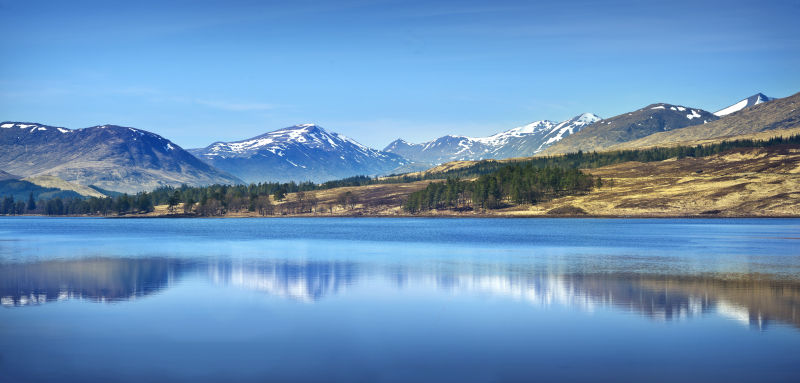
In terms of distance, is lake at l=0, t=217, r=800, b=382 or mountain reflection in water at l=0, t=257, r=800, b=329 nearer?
lake at l=0, t=217, r=800, b=382

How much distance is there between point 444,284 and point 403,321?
14230 mm

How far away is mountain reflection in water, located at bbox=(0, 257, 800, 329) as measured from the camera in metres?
35.1

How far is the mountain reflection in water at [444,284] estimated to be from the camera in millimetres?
35125

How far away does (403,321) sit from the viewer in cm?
3139

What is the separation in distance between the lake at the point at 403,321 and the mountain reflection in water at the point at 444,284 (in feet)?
0.66

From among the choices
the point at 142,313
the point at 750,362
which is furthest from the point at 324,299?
the point at 750,362

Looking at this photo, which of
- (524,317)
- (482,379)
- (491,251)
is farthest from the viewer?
(491,251)

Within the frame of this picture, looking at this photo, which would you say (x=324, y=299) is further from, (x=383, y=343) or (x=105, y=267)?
(x=105, y=267)

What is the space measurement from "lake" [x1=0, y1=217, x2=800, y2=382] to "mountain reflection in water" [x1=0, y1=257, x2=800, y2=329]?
200 millimetres

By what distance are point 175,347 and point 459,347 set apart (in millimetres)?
11788

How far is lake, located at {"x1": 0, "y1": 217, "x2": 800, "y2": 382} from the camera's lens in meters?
22.1

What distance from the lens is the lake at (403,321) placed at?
22.1 m

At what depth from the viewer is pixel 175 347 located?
25.7 m

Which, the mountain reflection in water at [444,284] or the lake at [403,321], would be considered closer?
the lake at [403,321]
